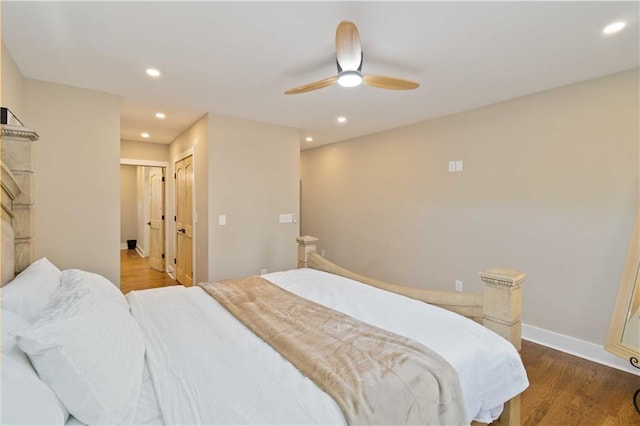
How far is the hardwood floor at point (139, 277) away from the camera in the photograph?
5001 millimetres

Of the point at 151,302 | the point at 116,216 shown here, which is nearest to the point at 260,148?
the point at 116,216

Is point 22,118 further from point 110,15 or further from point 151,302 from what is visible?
point 151,302

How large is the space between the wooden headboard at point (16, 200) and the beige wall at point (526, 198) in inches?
154

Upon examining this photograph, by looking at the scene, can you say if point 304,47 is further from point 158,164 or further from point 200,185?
point 158,164

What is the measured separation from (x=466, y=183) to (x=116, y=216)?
156 inches

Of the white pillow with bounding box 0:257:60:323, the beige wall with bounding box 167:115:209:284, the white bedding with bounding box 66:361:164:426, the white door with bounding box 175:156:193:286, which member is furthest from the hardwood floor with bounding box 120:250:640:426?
the white door with bounding box 175:156:193:286

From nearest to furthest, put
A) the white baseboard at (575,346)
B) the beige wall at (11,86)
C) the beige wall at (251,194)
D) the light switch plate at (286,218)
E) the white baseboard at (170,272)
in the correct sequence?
the beige wall at (11,86)
the white baseboard at (575,346)
the beige wall at (251,194)
the light switch plate at (286,218)
the white baseboard at (170,272)

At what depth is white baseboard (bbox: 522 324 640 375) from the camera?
102 inches

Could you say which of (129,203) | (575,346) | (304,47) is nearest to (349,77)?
(304,47)

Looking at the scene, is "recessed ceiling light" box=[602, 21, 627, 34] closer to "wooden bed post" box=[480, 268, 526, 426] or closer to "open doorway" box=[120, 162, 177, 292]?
"wooden bed post" box=[480, 268, 526, 426]

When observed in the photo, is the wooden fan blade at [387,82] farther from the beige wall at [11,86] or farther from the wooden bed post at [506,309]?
the beige wall at [11,86]

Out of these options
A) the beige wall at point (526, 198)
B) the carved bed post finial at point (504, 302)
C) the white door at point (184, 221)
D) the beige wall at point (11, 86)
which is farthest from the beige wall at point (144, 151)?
the carved bed post finial at point (504, 302)

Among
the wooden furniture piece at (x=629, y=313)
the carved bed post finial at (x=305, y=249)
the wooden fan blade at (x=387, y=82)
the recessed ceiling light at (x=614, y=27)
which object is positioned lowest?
the wooden furniture piece at (x=629, y=313)

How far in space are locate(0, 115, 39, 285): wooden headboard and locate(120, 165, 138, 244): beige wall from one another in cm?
782
